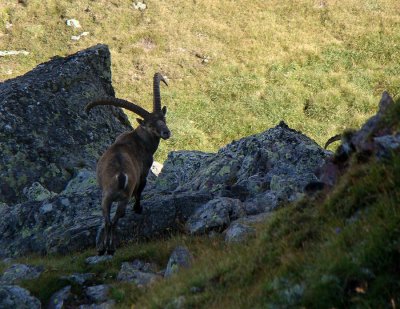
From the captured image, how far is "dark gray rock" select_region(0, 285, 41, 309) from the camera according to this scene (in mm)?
11102

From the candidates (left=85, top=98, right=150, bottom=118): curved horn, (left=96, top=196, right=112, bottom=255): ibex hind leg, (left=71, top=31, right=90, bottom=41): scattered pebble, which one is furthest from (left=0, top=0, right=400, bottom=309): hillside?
(left=85, top=98, right=150, bottom=118): curved horn

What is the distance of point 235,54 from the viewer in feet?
180

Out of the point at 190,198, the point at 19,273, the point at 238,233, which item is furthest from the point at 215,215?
the point at 19,273

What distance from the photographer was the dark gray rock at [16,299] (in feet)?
36.4

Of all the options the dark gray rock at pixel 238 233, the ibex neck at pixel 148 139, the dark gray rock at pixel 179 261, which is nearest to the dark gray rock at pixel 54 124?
the ibex neck at pixel 148 139

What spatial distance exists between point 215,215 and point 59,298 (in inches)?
195

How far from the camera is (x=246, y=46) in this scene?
55812mm

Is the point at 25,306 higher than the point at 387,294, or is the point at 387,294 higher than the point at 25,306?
the point at 387,294

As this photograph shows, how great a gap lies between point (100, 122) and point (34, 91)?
11.1ft

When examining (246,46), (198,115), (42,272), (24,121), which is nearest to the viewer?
(42,272)

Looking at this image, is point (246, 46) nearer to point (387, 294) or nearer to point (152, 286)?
point (152, 286)

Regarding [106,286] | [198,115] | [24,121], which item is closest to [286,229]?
[106,286]

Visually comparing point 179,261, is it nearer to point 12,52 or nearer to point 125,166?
point 125,166

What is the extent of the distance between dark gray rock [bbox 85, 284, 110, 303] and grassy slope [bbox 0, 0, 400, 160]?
27819 mm
